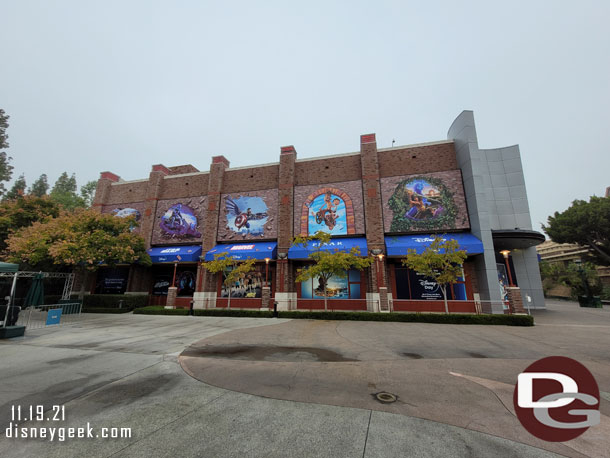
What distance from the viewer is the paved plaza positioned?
119 inches

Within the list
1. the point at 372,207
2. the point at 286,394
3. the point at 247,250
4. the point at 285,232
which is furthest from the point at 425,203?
the point at 286,394

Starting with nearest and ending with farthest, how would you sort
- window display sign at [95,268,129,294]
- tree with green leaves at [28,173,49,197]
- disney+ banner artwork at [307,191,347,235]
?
disney+ banner artwork at [307,191,347,235] → window display sign at [95,268,129,294] → tree with green leaves at [28,173,49,197]

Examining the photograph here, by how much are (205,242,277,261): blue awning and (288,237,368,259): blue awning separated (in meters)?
1.82

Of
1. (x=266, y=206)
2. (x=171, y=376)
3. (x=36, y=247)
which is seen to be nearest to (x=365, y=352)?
(x=171, y=376)

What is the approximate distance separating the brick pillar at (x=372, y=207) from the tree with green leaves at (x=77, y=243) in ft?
63.9

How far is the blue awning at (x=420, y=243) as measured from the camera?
17.0 meters

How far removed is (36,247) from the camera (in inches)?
711

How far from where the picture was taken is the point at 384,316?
14.9 m

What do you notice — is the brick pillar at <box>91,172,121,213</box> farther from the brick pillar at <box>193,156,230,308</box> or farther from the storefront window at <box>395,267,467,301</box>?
the storefront window at <box>395,267,467,301</box>

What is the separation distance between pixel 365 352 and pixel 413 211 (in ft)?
48.6

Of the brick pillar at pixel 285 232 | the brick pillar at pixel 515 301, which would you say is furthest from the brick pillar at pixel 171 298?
the brick pillar at pixel 515 301

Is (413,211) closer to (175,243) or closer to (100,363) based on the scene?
(100,363)

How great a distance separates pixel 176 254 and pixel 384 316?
18394 millimetres

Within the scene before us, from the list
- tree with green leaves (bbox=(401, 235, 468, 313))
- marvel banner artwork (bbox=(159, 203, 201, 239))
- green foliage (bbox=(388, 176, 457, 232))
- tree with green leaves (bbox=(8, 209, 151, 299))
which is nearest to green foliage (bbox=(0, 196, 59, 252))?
tree with green leaves (bbox=(8, 209, 151, 299))
